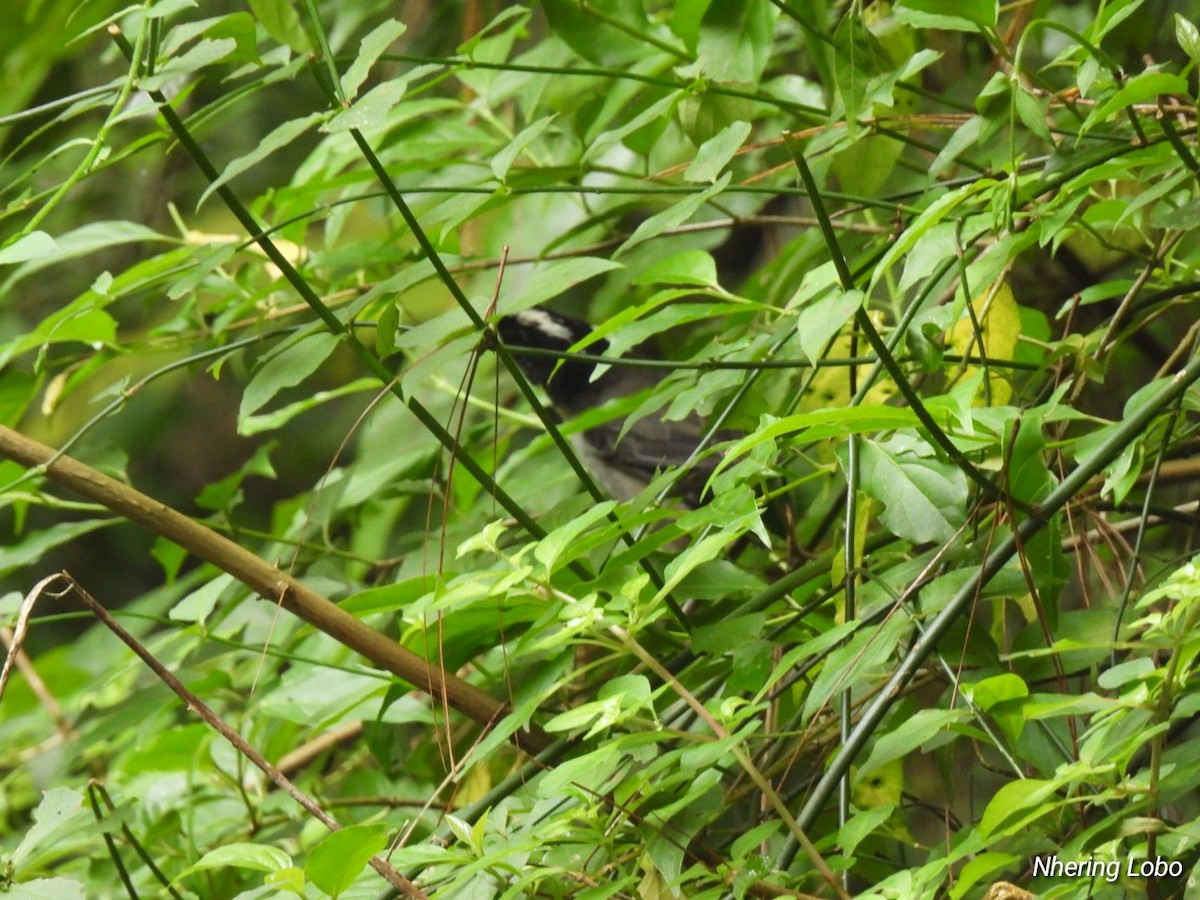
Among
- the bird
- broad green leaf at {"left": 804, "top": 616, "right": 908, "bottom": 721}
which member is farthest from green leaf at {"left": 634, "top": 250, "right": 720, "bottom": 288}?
the bird

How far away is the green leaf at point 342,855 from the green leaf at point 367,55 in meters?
0.45

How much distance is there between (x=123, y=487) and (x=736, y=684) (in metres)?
0.44

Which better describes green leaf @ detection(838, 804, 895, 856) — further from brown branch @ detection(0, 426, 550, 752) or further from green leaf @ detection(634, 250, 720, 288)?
green leaf @ detection(634, 250, 720, 288)

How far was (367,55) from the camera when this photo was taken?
0.78m

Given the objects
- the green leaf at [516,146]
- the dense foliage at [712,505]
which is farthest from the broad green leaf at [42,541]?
the green leaf at [516,146]

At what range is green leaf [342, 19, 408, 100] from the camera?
77 centimetres

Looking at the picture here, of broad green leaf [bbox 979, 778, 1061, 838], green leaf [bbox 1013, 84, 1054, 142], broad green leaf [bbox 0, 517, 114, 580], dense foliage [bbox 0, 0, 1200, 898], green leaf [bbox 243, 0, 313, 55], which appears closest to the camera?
broad green leaf [bbox 979, 778, 1061, 838]

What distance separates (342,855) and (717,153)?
0.51 m

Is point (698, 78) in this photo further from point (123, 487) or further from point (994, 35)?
point (123, 487)

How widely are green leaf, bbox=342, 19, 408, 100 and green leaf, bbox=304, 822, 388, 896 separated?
17.6 inches

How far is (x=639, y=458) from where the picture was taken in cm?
217

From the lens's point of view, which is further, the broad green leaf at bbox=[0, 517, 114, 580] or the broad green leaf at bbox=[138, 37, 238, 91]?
the broad green leaf at bbox=[0, 517, 114, 580]

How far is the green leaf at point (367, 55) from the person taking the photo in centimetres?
77

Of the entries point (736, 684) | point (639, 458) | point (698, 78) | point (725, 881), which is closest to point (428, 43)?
point (639, 458)
